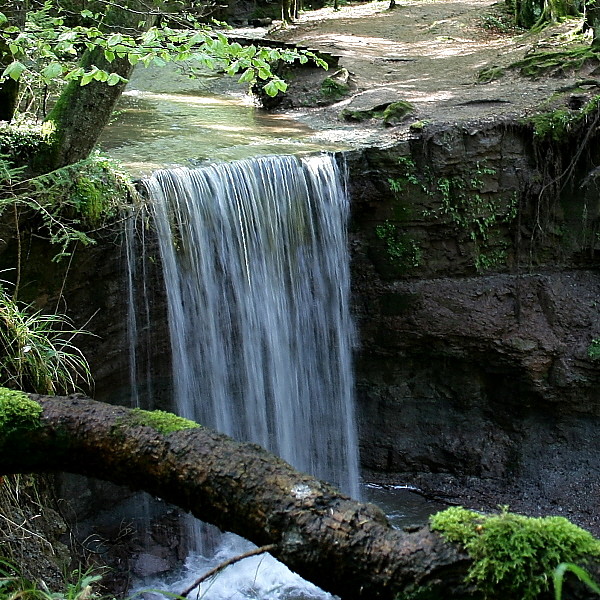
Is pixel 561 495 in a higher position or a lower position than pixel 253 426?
lower

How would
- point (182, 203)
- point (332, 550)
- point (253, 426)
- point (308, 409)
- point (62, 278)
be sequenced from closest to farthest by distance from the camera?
point (332, 550), point (62, 278), point (182, 203), point (253, 426), point (308, 409)

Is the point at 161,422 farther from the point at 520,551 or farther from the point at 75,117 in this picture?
the point at 75,117

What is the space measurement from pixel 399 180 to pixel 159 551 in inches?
177

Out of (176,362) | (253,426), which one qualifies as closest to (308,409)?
(253,426)

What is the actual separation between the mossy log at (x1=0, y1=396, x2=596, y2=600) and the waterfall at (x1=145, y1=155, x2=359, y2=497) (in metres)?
3.50

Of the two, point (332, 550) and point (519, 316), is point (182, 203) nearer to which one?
point (519, 316)

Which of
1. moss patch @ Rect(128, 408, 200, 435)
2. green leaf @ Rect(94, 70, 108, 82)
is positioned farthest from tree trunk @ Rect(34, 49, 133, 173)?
moss patch @ Rect(128, 408, 200, 435)

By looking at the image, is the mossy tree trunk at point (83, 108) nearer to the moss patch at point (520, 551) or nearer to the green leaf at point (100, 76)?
the green leaf at point (100, 76)

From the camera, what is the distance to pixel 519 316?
8.45m

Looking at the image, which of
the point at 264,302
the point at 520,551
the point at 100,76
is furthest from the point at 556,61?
the point at 520,551

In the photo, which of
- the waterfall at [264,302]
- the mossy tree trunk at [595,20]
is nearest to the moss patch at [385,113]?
the waterfall at [264,302]

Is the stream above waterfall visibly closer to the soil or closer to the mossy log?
the soil

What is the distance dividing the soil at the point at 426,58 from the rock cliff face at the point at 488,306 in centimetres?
67

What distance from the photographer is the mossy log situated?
256 centimetres
